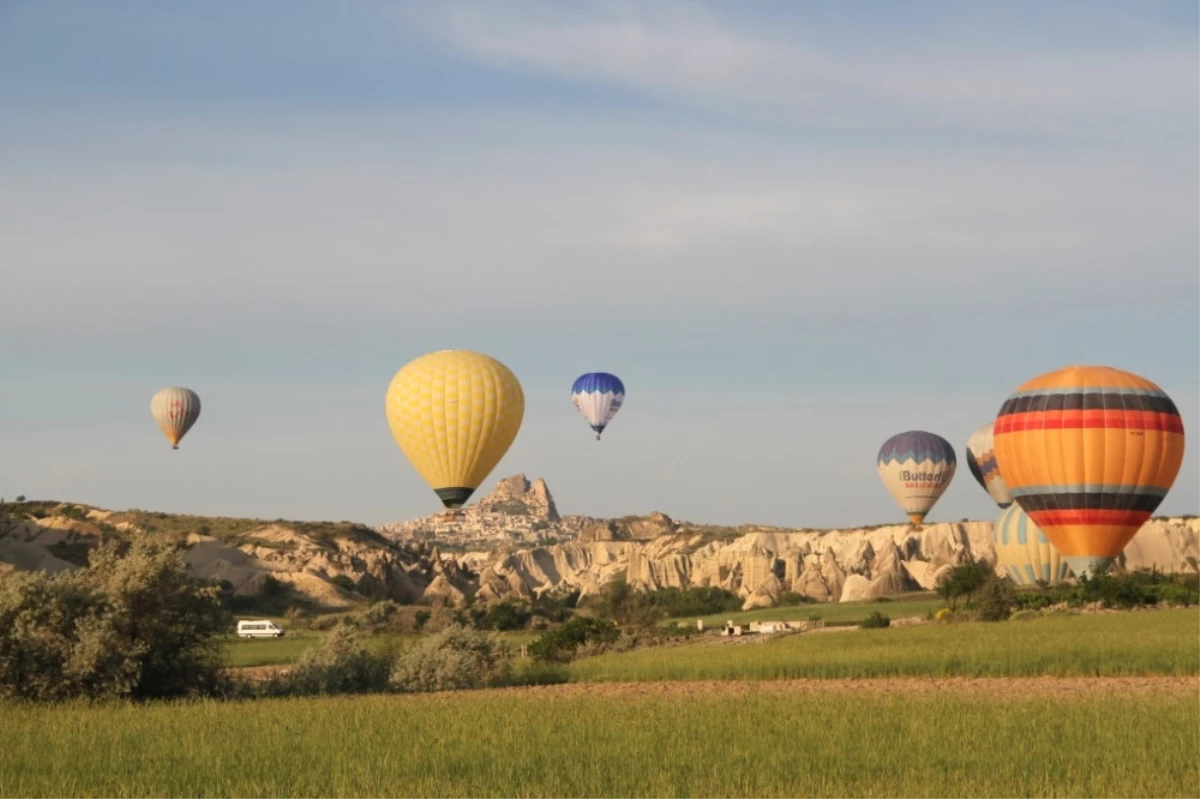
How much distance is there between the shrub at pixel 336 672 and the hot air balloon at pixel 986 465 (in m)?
57.6

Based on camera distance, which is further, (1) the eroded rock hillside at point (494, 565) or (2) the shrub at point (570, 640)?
(1) the eroded rock hillside at point (494, 565)

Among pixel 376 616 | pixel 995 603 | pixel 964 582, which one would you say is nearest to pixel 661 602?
pixel 376 616

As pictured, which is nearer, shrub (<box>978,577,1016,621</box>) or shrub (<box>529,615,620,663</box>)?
shrub (<box>529,615,620,663</box>)

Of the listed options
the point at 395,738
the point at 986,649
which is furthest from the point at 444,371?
the point at 395,738

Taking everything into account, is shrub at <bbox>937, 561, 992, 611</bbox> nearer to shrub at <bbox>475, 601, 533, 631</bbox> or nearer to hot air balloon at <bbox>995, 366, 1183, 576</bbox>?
hot air balloon at <bbox>995, 366, 1183, 576</bbox>

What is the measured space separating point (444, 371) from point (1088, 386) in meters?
24.8

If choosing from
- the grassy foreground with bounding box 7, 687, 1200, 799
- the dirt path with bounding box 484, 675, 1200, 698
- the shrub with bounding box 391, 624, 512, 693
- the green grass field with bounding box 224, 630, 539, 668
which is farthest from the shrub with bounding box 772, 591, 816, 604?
the grassy foreground with bounding box 7, 687, 1200, 799

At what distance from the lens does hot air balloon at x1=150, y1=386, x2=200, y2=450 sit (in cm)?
9100


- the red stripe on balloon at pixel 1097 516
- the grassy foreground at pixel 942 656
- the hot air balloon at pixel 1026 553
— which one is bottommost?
the grassy foreground at pixel 942 656

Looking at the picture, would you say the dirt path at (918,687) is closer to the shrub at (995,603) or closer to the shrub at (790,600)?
the shrub at (995,603)

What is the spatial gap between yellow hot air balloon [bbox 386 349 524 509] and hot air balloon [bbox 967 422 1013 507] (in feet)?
137

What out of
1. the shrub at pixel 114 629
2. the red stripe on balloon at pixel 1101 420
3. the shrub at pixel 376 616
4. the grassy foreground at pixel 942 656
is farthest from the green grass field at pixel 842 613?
the shrub at pixel 114 629

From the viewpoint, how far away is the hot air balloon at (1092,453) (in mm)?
54594

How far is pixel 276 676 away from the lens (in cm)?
3419
